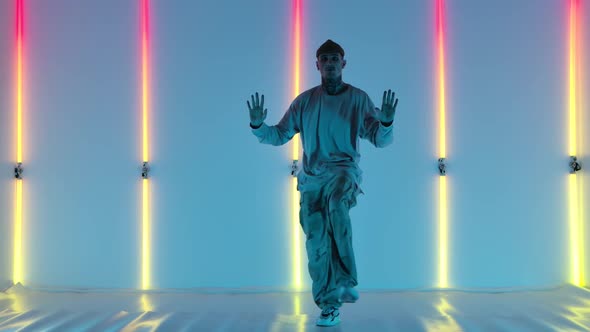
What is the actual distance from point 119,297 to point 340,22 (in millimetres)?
2738

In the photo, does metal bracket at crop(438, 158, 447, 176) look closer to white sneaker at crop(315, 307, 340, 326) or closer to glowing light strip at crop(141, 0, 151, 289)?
white sneaker at crop(315, 307, 340, 326)

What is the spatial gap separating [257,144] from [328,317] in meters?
1.79

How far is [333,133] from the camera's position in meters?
3.30

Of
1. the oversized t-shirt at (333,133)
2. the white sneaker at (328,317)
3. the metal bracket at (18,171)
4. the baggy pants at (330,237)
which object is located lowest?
the white sneaker at (328,317)

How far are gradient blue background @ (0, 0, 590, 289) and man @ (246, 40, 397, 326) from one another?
48.3 inches

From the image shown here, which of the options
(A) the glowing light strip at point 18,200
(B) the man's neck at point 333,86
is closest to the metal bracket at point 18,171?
(A) the glowing light strip at point 18,200

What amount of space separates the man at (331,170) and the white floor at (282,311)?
0.85ft

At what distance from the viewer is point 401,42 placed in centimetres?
456

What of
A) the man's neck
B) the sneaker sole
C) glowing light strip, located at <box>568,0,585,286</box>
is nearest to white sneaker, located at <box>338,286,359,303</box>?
the sneaker sole

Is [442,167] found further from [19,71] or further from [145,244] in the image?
[19,71]

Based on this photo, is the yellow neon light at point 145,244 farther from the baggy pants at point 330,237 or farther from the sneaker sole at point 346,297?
the sneaker sole at point 346,297

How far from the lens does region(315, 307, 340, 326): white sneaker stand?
10.4 ft

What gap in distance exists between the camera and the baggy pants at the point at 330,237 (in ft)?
10.5

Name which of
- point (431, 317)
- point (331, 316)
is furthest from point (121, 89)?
point (431, 317)
